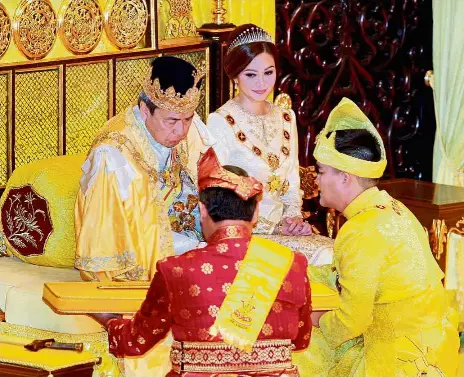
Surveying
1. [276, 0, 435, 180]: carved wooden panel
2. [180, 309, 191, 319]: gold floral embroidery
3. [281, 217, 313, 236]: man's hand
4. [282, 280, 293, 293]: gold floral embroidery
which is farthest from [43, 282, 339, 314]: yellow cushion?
[276, 0, 435, 180]: carved wooden panel

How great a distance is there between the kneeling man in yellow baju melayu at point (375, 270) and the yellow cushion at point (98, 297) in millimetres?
179

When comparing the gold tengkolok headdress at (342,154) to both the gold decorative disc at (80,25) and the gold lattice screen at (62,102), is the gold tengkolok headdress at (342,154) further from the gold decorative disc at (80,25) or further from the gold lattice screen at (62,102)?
the gold decorative disc at (80,25)

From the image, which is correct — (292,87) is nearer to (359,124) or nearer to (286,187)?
(286,187)

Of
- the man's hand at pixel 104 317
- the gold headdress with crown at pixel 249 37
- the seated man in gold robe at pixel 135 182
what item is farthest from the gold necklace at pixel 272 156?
the man's hand at pixel 104 317

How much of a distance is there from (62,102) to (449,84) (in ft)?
7.52

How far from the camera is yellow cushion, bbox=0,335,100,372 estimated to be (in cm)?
344

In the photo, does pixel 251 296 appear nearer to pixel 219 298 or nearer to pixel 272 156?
pixel 219 298

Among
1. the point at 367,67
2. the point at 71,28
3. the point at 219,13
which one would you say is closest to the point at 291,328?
the point at 219,13

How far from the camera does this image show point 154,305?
9.48 feet

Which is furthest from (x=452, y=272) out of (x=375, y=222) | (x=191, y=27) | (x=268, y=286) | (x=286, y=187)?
(x=268, y=286)

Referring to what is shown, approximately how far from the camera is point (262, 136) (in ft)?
15.4

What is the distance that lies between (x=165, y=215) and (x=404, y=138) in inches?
111

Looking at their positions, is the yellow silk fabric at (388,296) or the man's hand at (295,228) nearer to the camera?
the yellow silk fabric at (388,296)

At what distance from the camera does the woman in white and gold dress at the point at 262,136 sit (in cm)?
457
